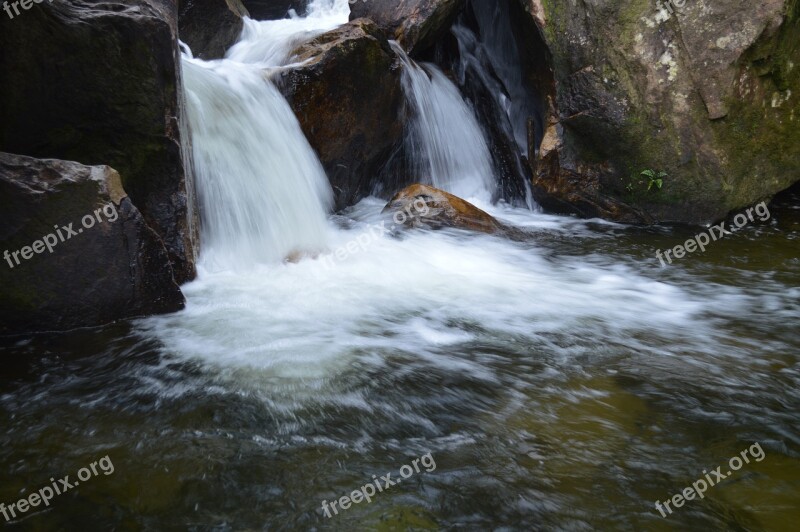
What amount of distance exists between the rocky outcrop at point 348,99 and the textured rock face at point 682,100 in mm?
2263

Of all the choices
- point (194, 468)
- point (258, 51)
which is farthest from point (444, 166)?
point (194, 468)

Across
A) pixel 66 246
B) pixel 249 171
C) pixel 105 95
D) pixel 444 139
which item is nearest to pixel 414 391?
pixel 66 246

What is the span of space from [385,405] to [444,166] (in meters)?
6.41

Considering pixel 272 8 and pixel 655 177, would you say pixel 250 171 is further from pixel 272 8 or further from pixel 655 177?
pixel 272 8

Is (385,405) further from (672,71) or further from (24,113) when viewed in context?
(672,71)

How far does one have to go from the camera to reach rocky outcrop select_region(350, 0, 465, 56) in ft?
29.4

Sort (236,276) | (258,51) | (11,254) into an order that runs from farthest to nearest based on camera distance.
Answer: (258,51)
(236,276)
(11,254)

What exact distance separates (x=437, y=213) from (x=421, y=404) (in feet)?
13.5

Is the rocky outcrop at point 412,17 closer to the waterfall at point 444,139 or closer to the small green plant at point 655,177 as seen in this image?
the waterfall at point 444,139

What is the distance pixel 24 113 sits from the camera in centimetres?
433

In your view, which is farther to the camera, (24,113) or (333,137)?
(333,137)

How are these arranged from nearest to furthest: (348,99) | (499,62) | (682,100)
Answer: (682,100), (348,99), (499,62)

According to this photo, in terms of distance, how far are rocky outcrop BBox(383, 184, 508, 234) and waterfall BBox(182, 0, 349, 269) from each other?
37.1 inches

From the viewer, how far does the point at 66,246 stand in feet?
12.9
